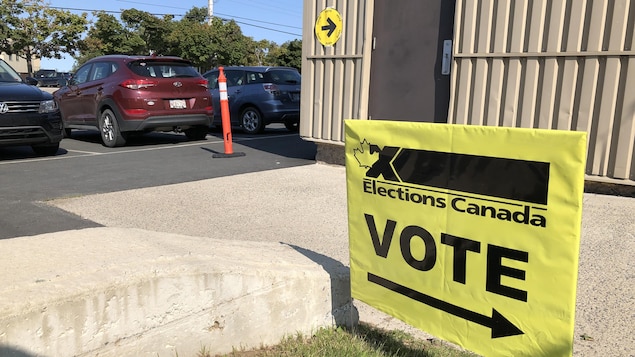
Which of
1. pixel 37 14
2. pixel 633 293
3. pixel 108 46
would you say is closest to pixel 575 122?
pixel 633 293

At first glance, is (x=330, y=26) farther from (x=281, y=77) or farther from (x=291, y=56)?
(x=291, y=56)

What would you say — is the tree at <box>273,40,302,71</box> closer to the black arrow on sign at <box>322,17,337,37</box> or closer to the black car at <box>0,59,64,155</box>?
the black car at <box>0,59,64,155</box>

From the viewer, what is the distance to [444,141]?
7.50 ft

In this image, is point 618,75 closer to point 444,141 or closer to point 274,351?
point 444,141

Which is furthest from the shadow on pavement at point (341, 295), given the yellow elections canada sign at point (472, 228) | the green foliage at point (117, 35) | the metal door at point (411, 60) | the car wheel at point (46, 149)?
the green foliage at point (117, 35)

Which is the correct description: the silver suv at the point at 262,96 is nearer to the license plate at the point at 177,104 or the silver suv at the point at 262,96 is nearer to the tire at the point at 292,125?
the tire at the point at 292,125

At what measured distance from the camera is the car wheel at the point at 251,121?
12359 mm

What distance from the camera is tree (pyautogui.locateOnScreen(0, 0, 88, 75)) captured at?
142ft

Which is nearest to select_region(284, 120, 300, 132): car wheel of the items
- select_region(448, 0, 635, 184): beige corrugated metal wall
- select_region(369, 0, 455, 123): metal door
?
select_region(369, 0, 455, 123): metal door

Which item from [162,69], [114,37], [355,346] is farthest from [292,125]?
[114,37]

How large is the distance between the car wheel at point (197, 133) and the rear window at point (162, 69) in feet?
4.24

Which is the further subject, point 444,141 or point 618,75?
point 618,75

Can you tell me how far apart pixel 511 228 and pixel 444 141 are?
0.48 meters

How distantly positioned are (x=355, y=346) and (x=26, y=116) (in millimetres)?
7386
